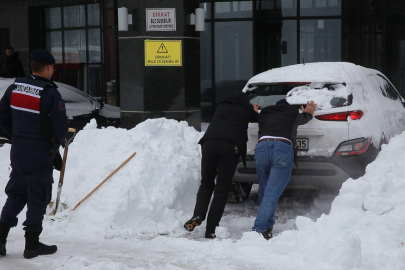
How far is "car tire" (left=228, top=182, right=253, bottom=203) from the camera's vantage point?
7726 mm

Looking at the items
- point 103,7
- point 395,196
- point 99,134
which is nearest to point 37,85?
point 99,134

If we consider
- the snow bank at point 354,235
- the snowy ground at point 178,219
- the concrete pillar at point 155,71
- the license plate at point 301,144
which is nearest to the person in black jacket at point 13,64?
the concrete pillar at point 155,71

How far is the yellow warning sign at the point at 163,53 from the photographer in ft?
33.6

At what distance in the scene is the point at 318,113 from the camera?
6.60 meters

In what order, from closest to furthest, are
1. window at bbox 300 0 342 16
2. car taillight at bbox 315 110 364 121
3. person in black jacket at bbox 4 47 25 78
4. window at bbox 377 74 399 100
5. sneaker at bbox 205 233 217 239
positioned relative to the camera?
sneaker at bbox 205 233 217 239, car taillight at bbox 315 110 364 121, window at bbox 377 74 399 100, window at bbox 300 0 342 16, person in black jacket at bbox 4 47 25 78

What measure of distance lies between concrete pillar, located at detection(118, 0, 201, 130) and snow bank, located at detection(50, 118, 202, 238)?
7.80 ft

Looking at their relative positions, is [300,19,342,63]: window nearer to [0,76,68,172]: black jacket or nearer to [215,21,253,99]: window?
[215,21,253,99]: window

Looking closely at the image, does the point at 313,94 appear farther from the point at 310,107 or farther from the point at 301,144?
the point at 301,144

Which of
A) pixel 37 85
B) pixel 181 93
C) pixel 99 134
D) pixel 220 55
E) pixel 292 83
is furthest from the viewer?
pixel 220 55

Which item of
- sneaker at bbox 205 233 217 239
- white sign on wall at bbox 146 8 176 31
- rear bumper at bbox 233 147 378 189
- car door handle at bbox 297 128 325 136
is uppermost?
white sign on wall at bbox 146 8 176 31

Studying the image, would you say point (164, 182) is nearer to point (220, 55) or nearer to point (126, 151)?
point (126, 151)

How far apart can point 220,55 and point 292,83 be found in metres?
10.0

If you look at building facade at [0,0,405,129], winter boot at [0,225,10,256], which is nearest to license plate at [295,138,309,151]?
winter boot at [0,225,10,256]

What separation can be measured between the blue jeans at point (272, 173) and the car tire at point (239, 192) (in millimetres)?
1565
